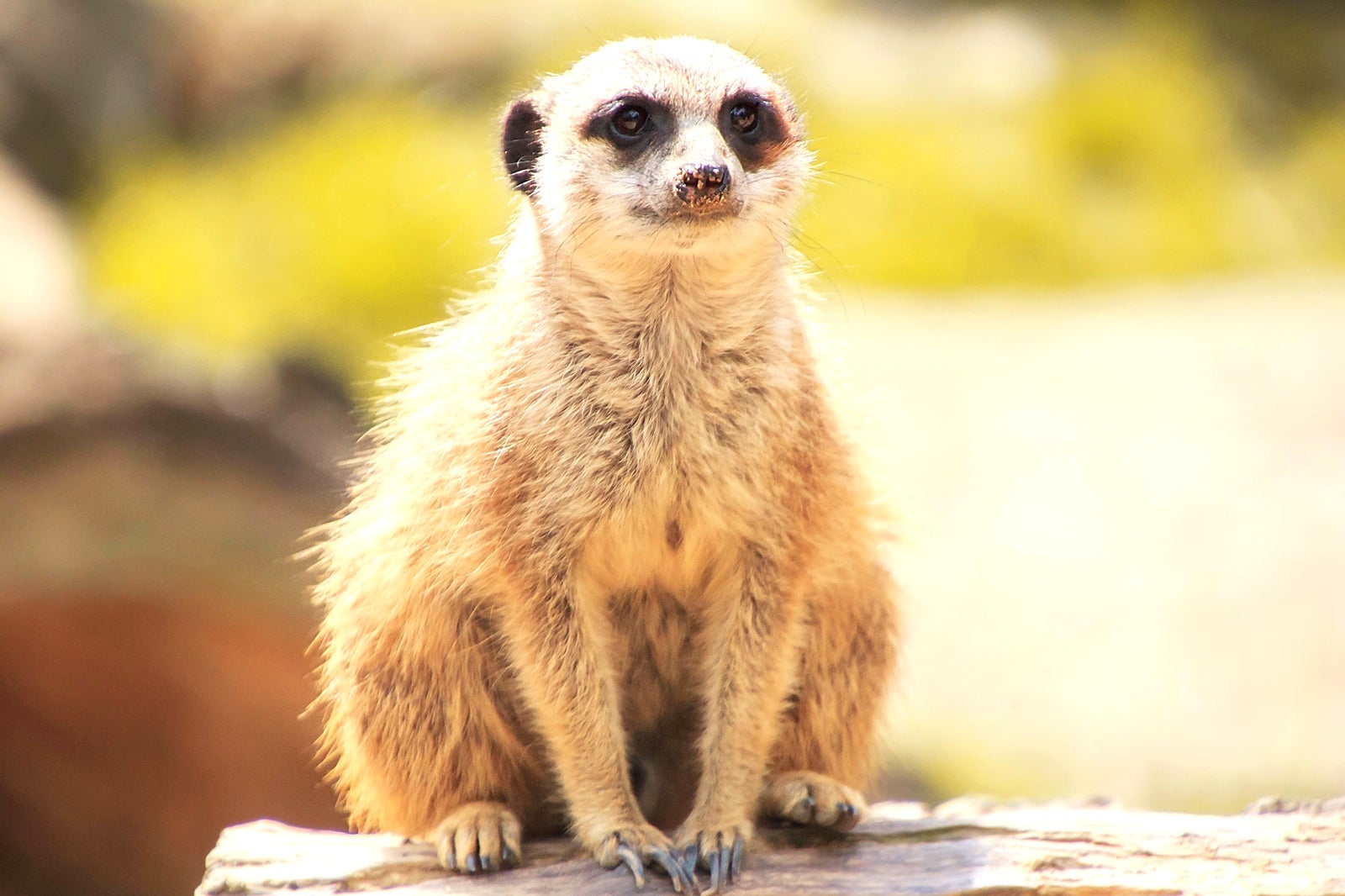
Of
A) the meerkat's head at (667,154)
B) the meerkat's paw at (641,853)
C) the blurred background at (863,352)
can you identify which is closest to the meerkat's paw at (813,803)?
the meerkat's paw at (641,853)

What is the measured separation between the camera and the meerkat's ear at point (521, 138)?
3.35 meters

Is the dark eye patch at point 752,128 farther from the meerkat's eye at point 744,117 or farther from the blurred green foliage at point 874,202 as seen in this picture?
the blurred green foliage at point 874,202

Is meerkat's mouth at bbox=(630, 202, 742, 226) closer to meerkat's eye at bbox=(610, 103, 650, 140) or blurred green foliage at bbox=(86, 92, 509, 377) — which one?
meerkat's eye at bbox=(610, 103, 650, 140)

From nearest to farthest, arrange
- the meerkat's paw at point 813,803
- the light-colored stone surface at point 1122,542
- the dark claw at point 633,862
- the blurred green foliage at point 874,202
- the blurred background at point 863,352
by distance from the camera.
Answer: the dark claw at point 633,862 → the meerkat's paw at point 813,803 → the blurred background at point 863,352 → the light-colored stone surface at point 1122,542 → the blurred green foliage at point 874,202

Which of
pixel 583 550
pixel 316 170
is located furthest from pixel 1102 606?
pixel 316 170

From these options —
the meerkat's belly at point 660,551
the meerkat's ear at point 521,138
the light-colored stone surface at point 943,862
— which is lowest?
the light-colored stone surface at point 943,862

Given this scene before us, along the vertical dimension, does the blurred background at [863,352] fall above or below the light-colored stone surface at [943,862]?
above

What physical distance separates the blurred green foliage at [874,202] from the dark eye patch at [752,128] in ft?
14.2

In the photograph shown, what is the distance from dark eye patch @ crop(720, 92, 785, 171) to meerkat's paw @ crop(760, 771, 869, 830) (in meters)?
1.36

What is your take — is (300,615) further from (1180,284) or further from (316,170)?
(1180,284)

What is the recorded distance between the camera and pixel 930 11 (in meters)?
10.4

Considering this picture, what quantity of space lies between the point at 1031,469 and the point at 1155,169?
3.21 m

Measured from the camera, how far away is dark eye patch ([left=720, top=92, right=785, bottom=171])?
10.1 feet

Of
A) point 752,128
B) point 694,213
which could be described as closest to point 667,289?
point 694,213
